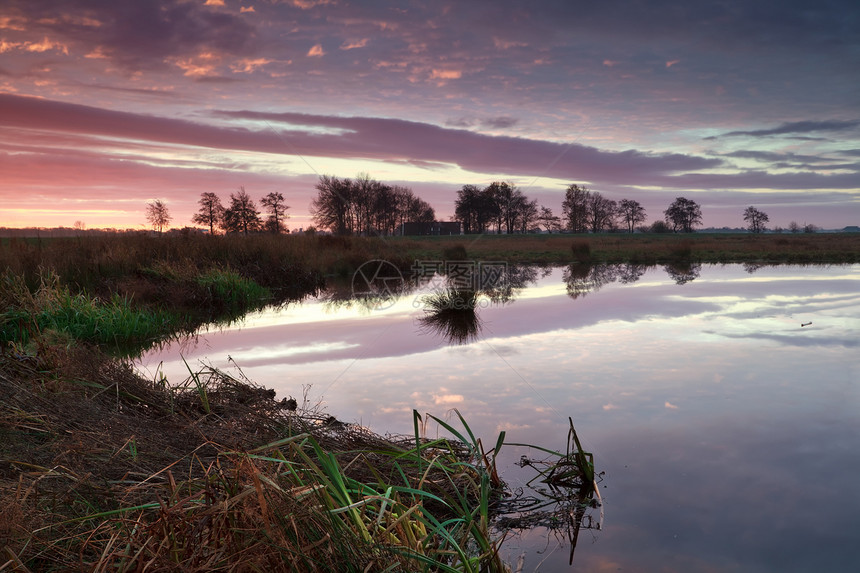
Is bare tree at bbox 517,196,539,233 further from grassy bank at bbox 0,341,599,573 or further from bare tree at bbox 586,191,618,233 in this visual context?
grassy bank at bbox 0,341,599,573

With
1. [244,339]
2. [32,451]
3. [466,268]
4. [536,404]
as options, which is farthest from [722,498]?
[466,268]

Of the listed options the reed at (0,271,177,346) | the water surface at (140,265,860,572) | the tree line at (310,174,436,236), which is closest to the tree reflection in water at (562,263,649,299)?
the water surface at (140,265,860,572)

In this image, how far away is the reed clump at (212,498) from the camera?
92.9 inches

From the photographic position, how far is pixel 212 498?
8.18ft

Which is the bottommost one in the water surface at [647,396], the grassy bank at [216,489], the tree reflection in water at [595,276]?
the water surface at [647,396]

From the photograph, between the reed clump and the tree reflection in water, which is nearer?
the reed clump

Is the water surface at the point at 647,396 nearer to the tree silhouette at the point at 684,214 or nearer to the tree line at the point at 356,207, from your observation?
the tree line at the point at 356,207

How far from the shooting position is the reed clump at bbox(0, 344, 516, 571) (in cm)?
236

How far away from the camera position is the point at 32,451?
3559mm

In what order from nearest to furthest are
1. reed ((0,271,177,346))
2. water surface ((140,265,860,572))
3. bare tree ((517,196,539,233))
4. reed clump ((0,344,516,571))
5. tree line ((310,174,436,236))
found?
1. reed clump ((0,344,516,571))
2. water surface ((140,265,860,572))
3. reed ((0,271,177,346))
4. tree line ((310,174,436,236))
5. bare tree ((517,196,539,233))

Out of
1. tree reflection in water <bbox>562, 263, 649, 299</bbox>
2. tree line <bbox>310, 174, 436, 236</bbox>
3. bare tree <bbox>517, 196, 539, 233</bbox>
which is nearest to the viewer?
tree reflection in water <bbox>562, 263, 649, 299</bbox>

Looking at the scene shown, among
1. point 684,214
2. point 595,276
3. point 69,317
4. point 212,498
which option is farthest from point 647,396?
point 684,214

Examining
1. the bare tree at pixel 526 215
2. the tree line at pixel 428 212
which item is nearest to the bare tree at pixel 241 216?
the tree line at pixel 428 212

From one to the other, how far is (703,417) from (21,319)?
10369 millimetres
